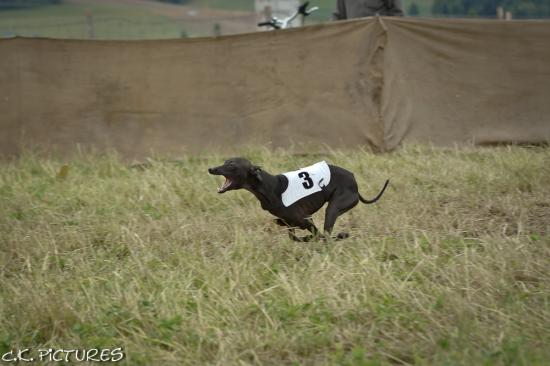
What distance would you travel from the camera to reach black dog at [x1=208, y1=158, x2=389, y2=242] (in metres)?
5.25

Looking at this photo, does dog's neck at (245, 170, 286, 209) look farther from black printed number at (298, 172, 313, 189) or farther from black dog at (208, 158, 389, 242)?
Result: black printed number at (298, 172, 313, 189)

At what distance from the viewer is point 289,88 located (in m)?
9.45

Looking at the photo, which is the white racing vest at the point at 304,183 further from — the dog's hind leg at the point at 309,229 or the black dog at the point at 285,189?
the dog's hind leg at the point at 309,229

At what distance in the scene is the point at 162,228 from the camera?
20.0 feet

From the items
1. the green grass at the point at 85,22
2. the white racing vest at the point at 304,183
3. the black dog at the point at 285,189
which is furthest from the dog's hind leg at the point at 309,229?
the green grass at the point at 85,22

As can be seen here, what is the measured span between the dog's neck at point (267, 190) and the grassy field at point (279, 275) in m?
0.32

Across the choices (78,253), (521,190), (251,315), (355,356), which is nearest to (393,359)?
(355,356)

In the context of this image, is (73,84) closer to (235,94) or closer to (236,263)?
(235,94)

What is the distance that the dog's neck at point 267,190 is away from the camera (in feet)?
17.4

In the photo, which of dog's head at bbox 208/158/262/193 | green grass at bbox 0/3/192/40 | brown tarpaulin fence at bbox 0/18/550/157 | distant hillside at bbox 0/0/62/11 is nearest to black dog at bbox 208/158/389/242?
dog's head at bbox 208/158/262/193

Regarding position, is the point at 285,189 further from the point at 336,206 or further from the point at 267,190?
the point at 336,206

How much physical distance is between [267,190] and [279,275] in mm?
752

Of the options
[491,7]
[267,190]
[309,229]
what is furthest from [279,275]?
[491,7]

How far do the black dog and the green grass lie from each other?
566 inches
